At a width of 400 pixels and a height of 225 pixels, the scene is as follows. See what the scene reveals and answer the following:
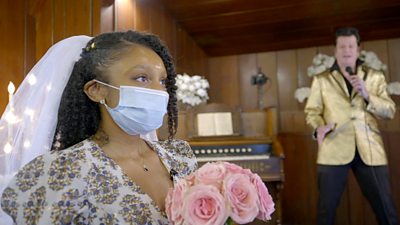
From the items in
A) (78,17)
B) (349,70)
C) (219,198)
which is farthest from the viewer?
(349,70)

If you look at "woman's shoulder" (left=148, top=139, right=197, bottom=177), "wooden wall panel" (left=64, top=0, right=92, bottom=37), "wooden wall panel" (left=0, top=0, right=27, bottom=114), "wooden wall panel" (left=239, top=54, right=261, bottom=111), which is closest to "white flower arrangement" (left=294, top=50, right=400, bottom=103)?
"wooden wall panel" (left=239, top=54, right=261, bottom=111)

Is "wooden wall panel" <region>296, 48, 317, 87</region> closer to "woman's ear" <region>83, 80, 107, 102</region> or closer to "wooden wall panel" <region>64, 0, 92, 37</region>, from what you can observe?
"wooden wall panel" <region>64, 0, 92, 37</region>

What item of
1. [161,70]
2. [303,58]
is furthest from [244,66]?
[161,70]

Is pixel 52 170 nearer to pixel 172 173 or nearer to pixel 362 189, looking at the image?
pixel 172 173

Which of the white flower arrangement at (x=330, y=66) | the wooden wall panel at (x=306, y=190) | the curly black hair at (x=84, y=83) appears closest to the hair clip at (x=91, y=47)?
the curly black hair at (x=84, y=83)

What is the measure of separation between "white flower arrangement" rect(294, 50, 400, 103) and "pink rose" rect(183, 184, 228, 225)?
2331 millimetres

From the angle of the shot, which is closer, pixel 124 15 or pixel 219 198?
pixel 219 198

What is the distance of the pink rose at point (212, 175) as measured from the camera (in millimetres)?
620

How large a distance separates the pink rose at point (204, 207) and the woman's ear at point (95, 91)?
440 millimetres

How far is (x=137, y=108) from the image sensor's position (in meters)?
0.89

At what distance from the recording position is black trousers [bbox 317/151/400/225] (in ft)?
6.38

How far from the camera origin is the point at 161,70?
917mm

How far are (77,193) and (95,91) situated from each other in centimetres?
29

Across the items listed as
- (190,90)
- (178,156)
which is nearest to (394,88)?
(190,90)
